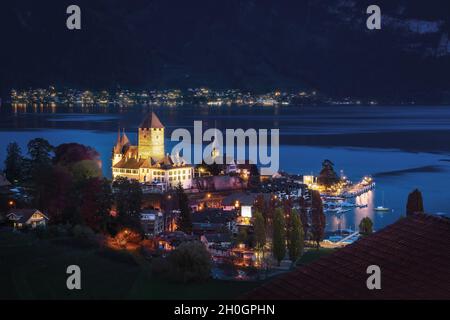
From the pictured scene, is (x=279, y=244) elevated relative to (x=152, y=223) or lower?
elevated

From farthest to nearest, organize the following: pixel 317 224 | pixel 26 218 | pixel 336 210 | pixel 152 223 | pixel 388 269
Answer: pixel 336 210
pixel 152 223
pixel 317 224
pixel 26 218
pixel 388 269

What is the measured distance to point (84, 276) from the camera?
1580 cm

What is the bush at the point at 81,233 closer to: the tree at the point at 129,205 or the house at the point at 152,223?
the tree at the point at 129,205

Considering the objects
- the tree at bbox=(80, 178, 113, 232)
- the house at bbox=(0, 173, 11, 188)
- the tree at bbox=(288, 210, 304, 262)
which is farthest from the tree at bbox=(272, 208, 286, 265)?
the house at bbox=(0, 173, 11, 188)

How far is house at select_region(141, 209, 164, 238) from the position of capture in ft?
78.7

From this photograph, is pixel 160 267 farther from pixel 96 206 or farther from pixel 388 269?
pixel 388 269

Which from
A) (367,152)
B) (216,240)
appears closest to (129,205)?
(216,240)

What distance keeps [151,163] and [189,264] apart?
19365 millimetres

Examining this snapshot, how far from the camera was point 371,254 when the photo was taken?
4453 mm

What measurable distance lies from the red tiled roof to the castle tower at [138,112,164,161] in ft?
104
